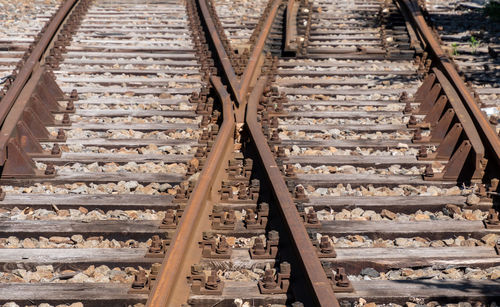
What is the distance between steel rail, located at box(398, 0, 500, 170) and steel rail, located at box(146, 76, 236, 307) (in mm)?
2405

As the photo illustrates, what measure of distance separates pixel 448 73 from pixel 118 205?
4.47 metres

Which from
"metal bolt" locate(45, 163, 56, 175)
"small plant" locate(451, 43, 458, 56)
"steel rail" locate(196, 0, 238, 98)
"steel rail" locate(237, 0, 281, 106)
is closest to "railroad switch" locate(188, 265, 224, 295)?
"metal bolt" locate(45, 163, 56, 175)

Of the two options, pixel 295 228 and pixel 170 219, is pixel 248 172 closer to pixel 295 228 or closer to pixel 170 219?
pixel 170 219

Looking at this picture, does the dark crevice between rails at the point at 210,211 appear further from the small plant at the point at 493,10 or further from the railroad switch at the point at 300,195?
the small plant at the point at 493,10

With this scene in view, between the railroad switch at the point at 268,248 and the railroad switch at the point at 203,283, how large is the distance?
497 millimetres

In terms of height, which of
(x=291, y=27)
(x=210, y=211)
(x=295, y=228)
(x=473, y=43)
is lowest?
(x=291, y=27)

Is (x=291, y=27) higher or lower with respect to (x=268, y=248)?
lower

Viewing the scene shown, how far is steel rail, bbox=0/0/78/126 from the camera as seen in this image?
805 centimetres

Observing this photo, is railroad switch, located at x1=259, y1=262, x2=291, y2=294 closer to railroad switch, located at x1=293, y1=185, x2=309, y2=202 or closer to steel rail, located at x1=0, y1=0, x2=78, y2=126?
railroad switch, located at x1=293, y1=185, x2=309, y2=202


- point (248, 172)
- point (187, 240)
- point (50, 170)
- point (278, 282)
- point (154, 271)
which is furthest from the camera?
point (50, 170)

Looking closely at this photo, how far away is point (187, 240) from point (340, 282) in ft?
3.55

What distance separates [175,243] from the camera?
5312 mm

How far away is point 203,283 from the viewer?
523 cm

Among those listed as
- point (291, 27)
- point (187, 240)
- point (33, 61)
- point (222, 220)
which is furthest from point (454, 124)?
point (33, 61)
